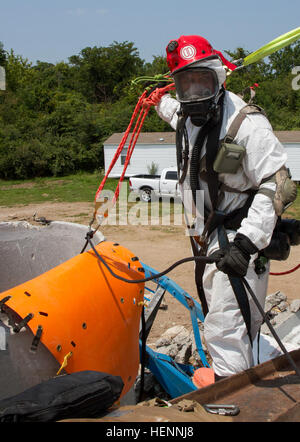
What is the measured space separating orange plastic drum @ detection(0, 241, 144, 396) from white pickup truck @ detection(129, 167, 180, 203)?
13.3 metres

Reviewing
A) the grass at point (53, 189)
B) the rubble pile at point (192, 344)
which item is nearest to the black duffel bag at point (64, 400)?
the rubble pile at point (192, 344)

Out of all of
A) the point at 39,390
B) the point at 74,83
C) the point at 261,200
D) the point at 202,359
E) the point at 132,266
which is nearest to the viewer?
the point at 39,390

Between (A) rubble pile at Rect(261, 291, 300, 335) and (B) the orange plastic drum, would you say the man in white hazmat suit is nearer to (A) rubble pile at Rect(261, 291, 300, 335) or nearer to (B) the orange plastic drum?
(B) the orange plastic drum

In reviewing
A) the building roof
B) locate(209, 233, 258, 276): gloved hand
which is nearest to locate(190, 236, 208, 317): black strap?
locate(209, 233, 258, 276): gloved hand

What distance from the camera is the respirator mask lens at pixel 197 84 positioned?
2521 mm

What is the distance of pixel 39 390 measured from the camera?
156cm

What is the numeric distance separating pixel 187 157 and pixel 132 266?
2.48 ft

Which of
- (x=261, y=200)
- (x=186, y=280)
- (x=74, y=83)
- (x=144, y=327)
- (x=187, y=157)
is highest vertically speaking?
(x=74, y=83)

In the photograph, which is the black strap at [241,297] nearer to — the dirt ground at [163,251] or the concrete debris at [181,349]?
the concrete debris at [181,349]

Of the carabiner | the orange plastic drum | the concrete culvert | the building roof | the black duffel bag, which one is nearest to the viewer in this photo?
the black duffel bag

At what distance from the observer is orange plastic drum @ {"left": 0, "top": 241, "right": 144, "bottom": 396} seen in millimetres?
1941

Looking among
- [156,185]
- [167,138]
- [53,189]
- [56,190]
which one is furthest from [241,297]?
[167,138]
